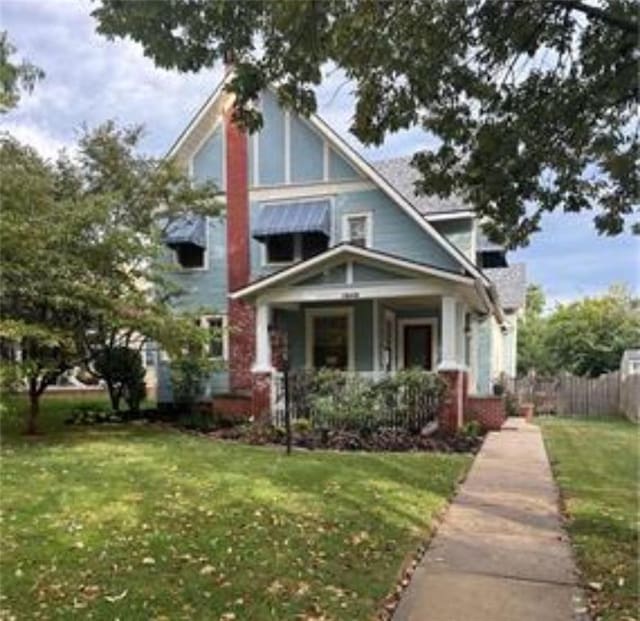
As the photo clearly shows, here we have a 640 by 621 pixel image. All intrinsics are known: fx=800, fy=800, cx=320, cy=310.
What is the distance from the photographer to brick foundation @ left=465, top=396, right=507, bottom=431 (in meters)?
17.4

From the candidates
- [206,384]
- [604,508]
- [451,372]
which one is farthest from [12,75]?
[206,384]

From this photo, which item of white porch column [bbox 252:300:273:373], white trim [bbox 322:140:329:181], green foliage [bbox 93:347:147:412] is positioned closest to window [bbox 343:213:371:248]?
white trim [bbox 322:140:329:181]

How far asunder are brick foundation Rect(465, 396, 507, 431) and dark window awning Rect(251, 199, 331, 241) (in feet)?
18.5

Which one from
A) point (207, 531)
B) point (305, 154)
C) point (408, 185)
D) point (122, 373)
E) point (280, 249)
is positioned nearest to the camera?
point (207, 531)

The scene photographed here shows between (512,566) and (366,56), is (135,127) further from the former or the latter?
(512,566)

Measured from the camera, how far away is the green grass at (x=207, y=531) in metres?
5.26

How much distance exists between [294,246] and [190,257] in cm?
310

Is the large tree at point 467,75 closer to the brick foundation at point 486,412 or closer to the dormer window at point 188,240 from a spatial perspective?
Answer: the brick foundation at point 486,412

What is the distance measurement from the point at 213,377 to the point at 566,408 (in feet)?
38.2

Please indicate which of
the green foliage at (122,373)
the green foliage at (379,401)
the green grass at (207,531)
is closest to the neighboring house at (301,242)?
the green foliage at (122,373)

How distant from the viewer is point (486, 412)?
17.5 m

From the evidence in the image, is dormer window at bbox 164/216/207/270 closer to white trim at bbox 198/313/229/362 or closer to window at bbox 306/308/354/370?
white trim at bbox 198/313/229/362

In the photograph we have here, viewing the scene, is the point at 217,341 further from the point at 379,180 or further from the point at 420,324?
the point at 379,180

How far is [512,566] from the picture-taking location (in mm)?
6406
